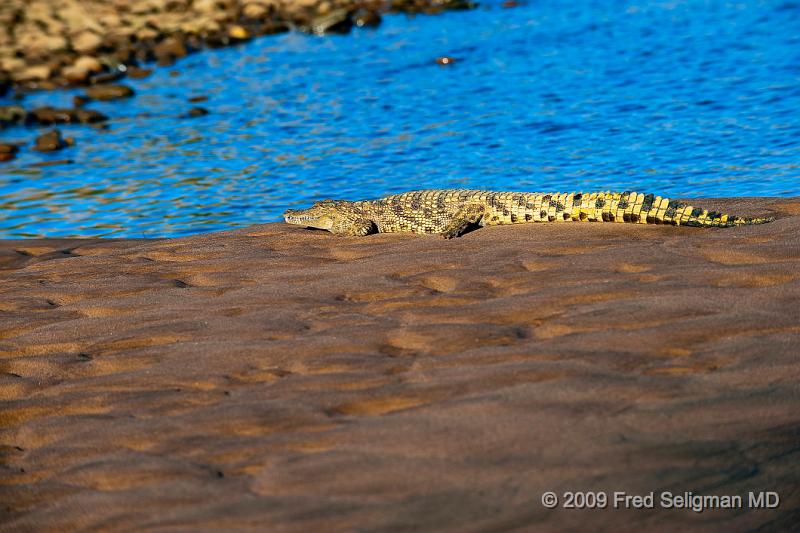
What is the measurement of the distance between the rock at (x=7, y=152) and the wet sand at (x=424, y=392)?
11431mm

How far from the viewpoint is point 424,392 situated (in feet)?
18.6

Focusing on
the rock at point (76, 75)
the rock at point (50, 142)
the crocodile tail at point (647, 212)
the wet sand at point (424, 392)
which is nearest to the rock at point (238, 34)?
the rock at point (76, 75)

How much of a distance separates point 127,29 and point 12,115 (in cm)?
770

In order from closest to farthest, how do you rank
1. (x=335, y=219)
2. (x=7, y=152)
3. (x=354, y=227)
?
1. (x=354, y=227)
2. (x=335, y=219)
3. (x=7, y=152)

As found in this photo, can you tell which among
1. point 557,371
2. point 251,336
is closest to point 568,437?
point 557,371

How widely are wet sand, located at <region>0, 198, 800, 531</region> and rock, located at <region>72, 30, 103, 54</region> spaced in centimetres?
1984

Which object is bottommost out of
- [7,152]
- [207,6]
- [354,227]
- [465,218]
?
[7,152]

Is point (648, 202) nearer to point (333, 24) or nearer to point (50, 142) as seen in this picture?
point (50, 142)

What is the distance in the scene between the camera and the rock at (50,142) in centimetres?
1933

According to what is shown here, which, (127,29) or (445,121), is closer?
(445,121)

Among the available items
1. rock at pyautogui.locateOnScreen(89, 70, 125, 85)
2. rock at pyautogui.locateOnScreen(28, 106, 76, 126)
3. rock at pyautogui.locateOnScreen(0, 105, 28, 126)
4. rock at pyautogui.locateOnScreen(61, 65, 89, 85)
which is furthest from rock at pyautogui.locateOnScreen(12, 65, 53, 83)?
rock at pyautogui.locateOnScreen(28, 106, 76, 126)

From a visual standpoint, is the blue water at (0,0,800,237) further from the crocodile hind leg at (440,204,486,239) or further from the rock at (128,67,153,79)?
the crocodile hind leg at (440,204,486,239)

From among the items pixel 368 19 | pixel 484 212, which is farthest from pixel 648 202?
pixel 368 19

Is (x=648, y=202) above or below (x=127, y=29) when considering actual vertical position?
below
